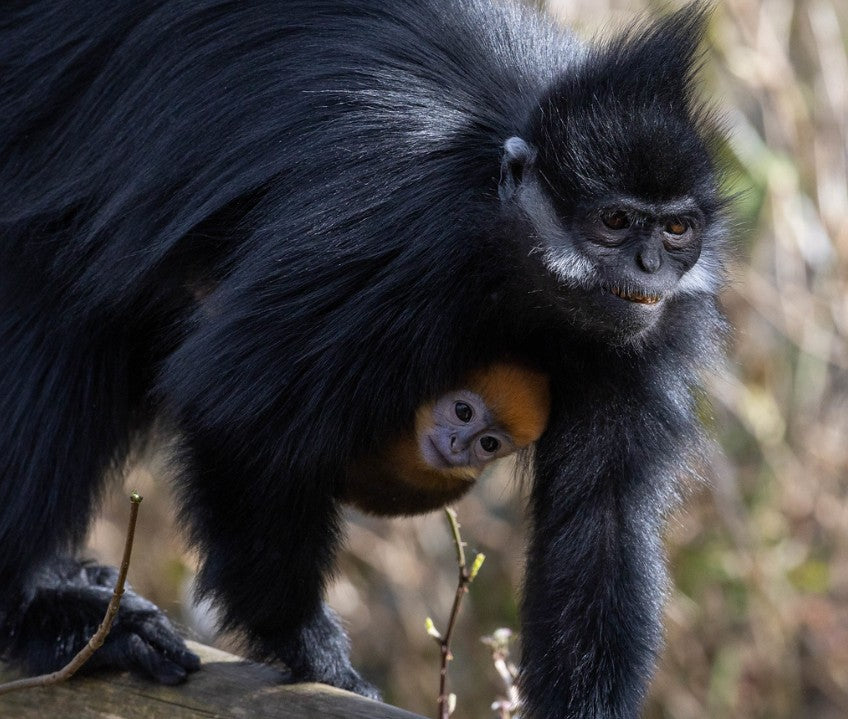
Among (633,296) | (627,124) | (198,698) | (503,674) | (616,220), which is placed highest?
(627,124)

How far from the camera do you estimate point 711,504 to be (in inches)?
281

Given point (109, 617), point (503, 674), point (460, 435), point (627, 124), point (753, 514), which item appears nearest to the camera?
point (109, 617)

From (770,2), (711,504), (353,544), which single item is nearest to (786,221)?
(770,2)

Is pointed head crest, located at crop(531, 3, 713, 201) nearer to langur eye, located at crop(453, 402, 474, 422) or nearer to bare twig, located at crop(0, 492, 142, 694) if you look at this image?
langur eye, located at crop(453, 402, 474, 422)

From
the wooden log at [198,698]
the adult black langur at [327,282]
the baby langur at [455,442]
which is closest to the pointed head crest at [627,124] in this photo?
the adult black langur at [327,282]

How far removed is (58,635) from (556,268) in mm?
1916

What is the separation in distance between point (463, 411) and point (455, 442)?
0.31 ft

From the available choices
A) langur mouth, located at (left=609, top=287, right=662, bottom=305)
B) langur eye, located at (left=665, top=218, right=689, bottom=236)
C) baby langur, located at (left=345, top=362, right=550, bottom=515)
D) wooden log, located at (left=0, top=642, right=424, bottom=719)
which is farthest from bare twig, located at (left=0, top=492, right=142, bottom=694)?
langur eye, located at (left=665, top=218, right=689, bottom=236)

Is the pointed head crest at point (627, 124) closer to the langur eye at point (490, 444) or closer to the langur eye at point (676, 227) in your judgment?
the langur eye at point (676, 227)

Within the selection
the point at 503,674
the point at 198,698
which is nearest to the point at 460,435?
the point at 503,674

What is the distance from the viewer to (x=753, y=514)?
272 inches

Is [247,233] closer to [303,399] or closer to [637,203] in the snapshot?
[303,399]

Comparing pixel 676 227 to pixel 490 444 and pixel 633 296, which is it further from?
pixel 490 444

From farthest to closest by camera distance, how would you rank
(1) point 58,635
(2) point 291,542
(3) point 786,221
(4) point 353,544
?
(4) point 353,544
(3) point 786,221
(1) point 58,635
(2) point 291,542
